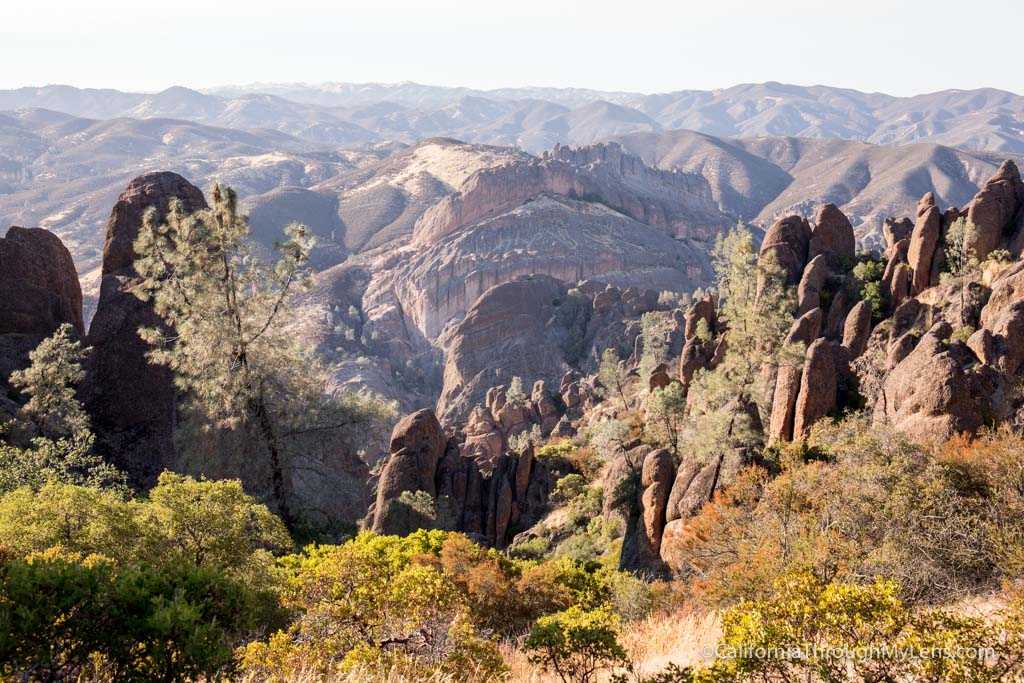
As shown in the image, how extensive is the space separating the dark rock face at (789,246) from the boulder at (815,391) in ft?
60.8

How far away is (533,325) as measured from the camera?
112m

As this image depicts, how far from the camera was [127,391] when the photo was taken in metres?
31.0

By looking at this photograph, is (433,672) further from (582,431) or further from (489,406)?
(489,406)

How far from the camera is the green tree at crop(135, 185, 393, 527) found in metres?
24.3

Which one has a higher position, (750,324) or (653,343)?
(750,324)

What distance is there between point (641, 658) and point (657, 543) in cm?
1179

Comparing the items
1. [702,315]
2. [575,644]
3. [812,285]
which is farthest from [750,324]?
[575,644]

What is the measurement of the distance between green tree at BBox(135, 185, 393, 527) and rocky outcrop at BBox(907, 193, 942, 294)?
32.1m

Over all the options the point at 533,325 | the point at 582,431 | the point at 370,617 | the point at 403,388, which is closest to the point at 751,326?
the point at 582,431

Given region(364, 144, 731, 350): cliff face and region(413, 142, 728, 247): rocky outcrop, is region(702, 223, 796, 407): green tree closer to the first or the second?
region(364, 144, 731, 350): cliff face

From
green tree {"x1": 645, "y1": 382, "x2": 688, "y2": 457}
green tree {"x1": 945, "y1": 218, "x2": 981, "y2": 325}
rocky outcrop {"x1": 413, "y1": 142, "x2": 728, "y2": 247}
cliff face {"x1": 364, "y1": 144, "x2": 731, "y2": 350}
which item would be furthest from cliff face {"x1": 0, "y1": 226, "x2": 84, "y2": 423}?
rocky outcrop {"x1": 413, "y1": 142, "x2": 728, "y2": 247}

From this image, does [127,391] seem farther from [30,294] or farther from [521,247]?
→ [521,247]

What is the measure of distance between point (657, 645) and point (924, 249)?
33651 mm

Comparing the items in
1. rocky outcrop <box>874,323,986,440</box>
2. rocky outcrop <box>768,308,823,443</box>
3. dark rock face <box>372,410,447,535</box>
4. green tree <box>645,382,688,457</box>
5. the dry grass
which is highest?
rocky outcrop <box>874,323,986,440</box>
